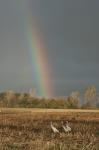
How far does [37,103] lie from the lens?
4899 inches

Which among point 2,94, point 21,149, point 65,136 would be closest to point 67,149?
point 21,149

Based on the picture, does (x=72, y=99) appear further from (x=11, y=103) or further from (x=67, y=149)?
(x=67, y=149)

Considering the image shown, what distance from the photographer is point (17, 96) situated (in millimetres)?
135500

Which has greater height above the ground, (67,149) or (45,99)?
(45,99)

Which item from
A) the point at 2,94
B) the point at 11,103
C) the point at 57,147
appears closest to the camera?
the point at 57,147

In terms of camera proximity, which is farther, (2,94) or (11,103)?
(2,94)

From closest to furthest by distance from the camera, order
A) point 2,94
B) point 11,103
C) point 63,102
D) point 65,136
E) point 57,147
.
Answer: point 57,147, point 65,136, point 63,102, point 11,103, point 2,94

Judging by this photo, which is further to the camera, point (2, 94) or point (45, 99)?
point (2, 94)

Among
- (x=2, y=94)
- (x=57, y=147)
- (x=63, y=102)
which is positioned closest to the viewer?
(x=57, y=147)

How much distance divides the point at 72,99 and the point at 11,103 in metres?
20.8

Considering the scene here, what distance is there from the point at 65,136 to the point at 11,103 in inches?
4225

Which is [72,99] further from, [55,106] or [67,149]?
[67,149]

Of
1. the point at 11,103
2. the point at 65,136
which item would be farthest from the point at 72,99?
the point at 65,136

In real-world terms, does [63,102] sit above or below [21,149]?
above
